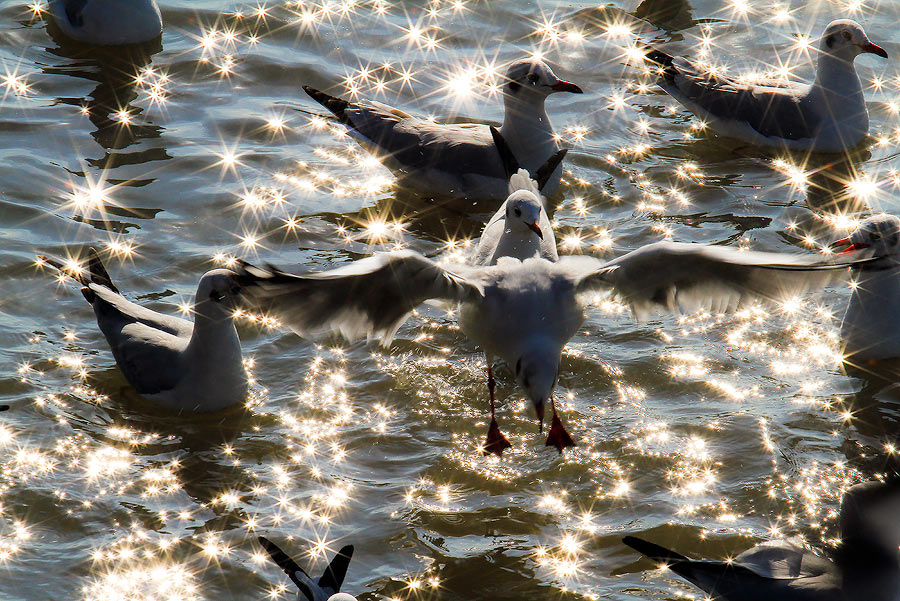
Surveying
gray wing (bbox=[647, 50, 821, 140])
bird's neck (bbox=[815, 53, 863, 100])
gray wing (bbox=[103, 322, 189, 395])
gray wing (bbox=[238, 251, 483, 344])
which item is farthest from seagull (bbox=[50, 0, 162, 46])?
bird's neck (bbox=[815, 53, 863, 100])

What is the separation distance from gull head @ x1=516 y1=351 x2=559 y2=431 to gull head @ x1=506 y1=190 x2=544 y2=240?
0.96 m

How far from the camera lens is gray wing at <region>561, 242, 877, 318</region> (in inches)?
210

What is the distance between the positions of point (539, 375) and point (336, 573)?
1.67m

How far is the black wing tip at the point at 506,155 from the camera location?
9.04 m

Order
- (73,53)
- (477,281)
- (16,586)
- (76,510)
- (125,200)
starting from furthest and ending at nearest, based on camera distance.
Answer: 1. (73,53)
2. (125,200)
3. (477,281)
4. (76,510)
5. (16,586)

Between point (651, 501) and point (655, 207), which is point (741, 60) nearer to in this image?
point (655, 207)

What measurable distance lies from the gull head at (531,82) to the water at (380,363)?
0.72m

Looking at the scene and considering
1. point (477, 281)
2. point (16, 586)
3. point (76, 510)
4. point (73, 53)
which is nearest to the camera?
point (16, 586)

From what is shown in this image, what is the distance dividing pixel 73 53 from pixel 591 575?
8178mm

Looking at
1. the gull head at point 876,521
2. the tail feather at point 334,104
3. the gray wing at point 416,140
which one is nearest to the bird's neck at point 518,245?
the gray wing at point 416,140

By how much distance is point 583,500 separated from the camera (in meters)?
6.02

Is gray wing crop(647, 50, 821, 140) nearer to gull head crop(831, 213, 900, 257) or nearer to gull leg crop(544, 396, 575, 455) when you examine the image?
gull head crop(831, 213, 900, 257)

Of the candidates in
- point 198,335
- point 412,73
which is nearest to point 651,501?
point 198,335

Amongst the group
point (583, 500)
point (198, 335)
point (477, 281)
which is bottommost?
point (583, 500)
